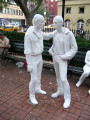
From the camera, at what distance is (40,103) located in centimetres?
336

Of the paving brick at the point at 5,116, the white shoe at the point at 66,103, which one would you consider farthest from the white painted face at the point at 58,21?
the paving brick at the point at 5,116

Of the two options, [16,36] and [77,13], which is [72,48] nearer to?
[16,36]

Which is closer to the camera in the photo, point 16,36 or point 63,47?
point 63,47

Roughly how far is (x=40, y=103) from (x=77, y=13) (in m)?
24.2

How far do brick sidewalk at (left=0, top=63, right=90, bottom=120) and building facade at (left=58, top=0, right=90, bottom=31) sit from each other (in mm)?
21084

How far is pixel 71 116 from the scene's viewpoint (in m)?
2.92

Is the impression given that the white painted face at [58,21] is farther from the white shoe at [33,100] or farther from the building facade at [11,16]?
the building facade at [11,16]

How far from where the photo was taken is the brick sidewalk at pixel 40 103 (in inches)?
115

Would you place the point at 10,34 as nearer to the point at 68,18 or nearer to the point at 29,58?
the point at 29,58

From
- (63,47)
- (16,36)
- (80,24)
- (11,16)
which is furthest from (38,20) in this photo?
(11,16)

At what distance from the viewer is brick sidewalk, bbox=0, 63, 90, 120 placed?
2.92m

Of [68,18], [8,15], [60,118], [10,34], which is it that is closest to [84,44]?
[60,118]

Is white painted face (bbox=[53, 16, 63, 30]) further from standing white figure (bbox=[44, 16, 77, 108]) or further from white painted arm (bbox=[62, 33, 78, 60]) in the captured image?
white painted arm (bbox=[62, 33, 78, 60])

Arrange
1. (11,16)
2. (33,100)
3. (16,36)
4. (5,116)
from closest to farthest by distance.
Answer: (5,116)
(33,100)
(16,36)
(11,16)
